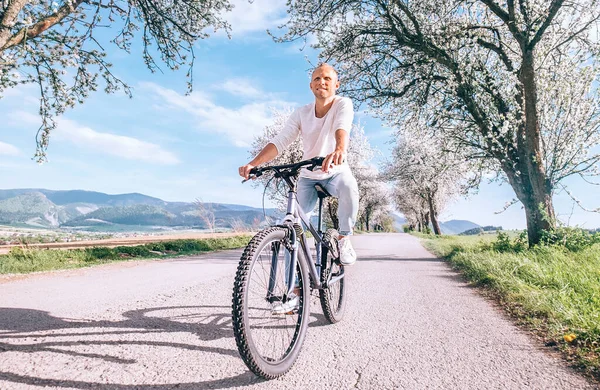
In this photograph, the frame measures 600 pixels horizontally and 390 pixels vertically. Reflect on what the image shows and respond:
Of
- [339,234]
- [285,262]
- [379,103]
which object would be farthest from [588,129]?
[285,262]

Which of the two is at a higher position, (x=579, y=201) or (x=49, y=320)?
(x=579, y=201)

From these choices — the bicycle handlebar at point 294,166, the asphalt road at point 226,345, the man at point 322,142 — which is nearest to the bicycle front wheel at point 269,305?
the asphalt road at point 226,345

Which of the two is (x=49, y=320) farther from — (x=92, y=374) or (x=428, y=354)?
(x=428, y=354)

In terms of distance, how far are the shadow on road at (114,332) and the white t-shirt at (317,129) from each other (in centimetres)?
169

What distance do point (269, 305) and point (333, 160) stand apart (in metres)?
1.20

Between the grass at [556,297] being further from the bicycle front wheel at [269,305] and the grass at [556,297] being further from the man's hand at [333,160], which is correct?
the man's hand at [333,160]

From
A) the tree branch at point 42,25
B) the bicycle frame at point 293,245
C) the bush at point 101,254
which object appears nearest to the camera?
the bicycle frame at point 293,245

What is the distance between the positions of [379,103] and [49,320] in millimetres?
11356

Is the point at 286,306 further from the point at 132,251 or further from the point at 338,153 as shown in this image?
the point at 132,251

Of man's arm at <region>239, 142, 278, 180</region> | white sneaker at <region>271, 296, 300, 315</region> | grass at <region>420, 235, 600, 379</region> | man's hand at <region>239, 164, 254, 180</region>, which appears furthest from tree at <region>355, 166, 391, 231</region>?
white sneaker at <region>271, 296, 300, 315</region>

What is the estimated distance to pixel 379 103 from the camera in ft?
41.6

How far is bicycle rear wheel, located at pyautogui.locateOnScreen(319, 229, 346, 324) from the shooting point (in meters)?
3.56

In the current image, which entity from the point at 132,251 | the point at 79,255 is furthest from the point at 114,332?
the point at 132,251

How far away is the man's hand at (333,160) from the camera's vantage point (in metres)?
2.77
